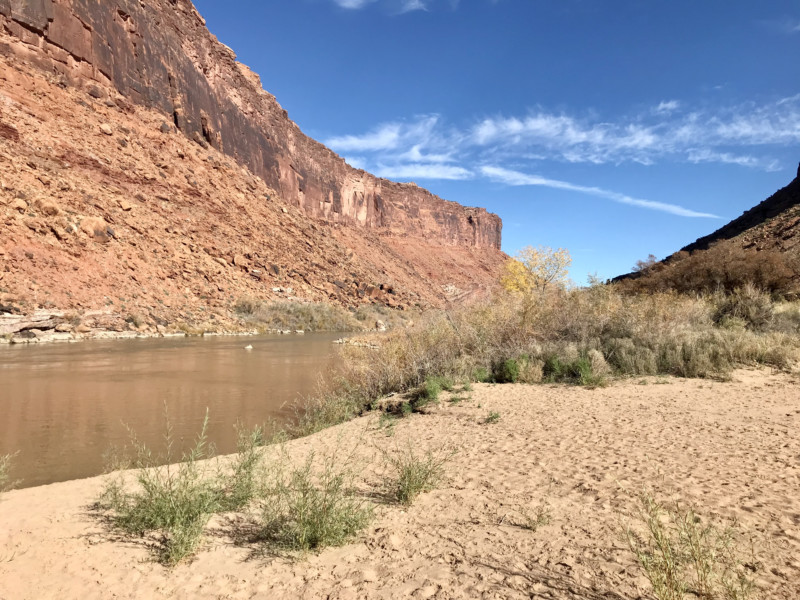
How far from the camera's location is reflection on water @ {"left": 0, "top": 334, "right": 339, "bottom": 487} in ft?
20.8

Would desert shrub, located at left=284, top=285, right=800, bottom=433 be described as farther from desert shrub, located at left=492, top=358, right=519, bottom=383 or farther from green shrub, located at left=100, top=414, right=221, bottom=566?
green shrub, located at left=100, top=414, right=221, bottom=566

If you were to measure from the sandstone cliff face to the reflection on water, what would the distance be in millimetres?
26232

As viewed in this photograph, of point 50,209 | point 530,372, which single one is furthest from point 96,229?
point 530,372

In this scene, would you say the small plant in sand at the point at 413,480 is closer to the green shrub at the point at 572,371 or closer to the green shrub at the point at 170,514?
the green shrub at the point at 170,514

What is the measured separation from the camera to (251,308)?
31219mm

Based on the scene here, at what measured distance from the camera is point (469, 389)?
802 cm

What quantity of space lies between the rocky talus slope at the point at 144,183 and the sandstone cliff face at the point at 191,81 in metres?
0.14

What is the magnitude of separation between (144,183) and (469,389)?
3303cm

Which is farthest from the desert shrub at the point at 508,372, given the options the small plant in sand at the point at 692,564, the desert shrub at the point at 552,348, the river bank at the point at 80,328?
the river bank at the point at 80,328

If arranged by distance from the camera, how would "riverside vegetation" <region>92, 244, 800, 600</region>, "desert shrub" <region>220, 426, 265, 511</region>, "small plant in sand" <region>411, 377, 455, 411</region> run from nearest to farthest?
"riverside vegetation" <region>92, 244, 800, 600</region>
"desert shrub" <region>220, 426, 265, 511</region>
"small plant in sand" <region>411, 377, 455, 411</region>

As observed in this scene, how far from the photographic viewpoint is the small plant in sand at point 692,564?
2.10 metres

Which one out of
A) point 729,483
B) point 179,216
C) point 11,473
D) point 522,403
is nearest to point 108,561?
point 11,473

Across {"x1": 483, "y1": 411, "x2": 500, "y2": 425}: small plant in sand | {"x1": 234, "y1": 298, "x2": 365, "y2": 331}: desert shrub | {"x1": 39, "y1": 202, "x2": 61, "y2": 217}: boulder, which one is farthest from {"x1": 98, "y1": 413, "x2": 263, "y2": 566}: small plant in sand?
{"x1": 234, "y1": 298, "x2": 365, "y2": 331}: desert shrub

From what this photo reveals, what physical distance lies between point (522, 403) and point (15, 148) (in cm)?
3105
